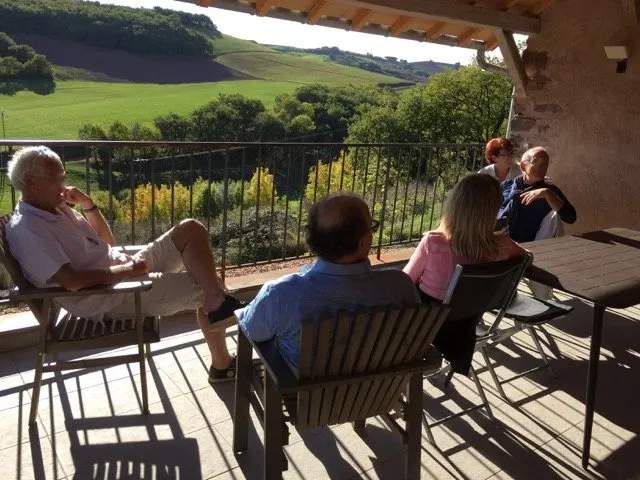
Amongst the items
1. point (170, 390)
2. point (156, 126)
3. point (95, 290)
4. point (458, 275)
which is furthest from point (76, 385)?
point (156, 126)

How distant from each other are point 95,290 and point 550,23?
4.45 m

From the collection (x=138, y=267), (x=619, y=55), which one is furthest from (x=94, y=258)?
(x=619, y=55)

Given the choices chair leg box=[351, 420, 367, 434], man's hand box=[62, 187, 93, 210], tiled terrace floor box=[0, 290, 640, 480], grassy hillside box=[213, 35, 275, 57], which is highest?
grassy hillside box=[213, 35, 275, 57]

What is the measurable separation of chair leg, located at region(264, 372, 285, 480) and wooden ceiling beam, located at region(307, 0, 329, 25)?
3.23 m

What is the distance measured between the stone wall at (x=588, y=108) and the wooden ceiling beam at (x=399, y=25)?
49.4 inches

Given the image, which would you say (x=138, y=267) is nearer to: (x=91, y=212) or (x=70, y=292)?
(x=70, y=292)

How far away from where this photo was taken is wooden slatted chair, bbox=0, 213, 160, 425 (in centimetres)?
198

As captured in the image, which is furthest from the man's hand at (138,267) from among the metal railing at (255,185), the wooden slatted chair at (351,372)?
the wooden slatted chair at (351,372)

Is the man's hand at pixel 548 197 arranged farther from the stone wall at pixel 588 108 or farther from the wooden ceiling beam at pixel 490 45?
the wooden ceiling beam at pixel 490 45

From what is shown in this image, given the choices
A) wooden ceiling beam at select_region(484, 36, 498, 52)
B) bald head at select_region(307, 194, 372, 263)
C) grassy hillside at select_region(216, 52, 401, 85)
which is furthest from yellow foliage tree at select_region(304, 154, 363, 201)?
grassy hillside at select_region(216, 52, 401, 85)

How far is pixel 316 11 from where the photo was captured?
4.02 m

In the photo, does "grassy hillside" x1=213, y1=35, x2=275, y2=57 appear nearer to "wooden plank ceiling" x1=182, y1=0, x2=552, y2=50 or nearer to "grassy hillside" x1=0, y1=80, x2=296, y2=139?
"grassy hillside" x1=0, y1=80, x2=296, y2=139

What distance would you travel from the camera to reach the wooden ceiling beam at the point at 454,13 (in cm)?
363

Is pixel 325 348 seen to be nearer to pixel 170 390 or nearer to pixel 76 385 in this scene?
pixel 170 390
